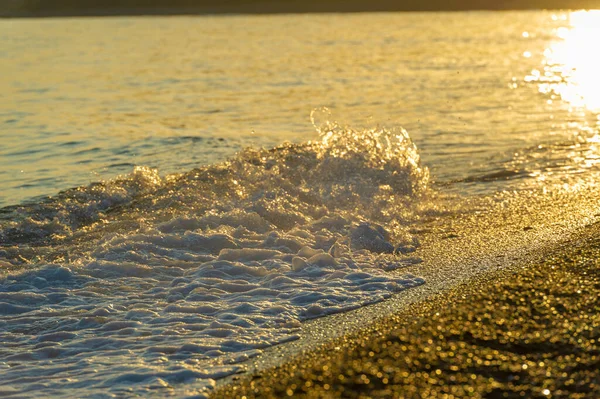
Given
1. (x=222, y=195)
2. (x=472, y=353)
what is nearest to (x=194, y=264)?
(x=222, y=195)

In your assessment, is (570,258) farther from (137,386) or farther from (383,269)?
(137,386)

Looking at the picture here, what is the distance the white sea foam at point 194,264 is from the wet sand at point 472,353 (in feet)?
2.34

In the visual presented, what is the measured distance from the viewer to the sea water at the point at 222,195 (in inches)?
241

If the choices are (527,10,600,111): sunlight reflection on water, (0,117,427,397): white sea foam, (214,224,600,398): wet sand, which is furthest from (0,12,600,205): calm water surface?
(214,224,600,398): wet sand

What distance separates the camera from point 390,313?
249 inches

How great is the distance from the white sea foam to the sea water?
0.02m

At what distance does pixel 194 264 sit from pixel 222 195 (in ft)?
9.57

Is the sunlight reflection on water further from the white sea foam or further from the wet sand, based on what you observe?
the wet sand

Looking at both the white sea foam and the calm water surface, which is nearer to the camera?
the white sea foam

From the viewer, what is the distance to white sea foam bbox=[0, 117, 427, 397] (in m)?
5.71

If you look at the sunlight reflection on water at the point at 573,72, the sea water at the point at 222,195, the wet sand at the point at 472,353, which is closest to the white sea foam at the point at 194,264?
the sea water at the point at 222,195

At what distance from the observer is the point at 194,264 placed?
26.3 feet

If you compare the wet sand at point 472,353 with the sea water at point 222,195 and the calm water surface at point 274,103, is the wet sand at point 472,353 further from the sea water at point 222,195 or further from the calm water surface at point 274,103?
the calm water surface at point 274,103

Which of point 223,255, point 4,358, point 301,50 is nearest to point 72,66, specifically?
point 301,50
